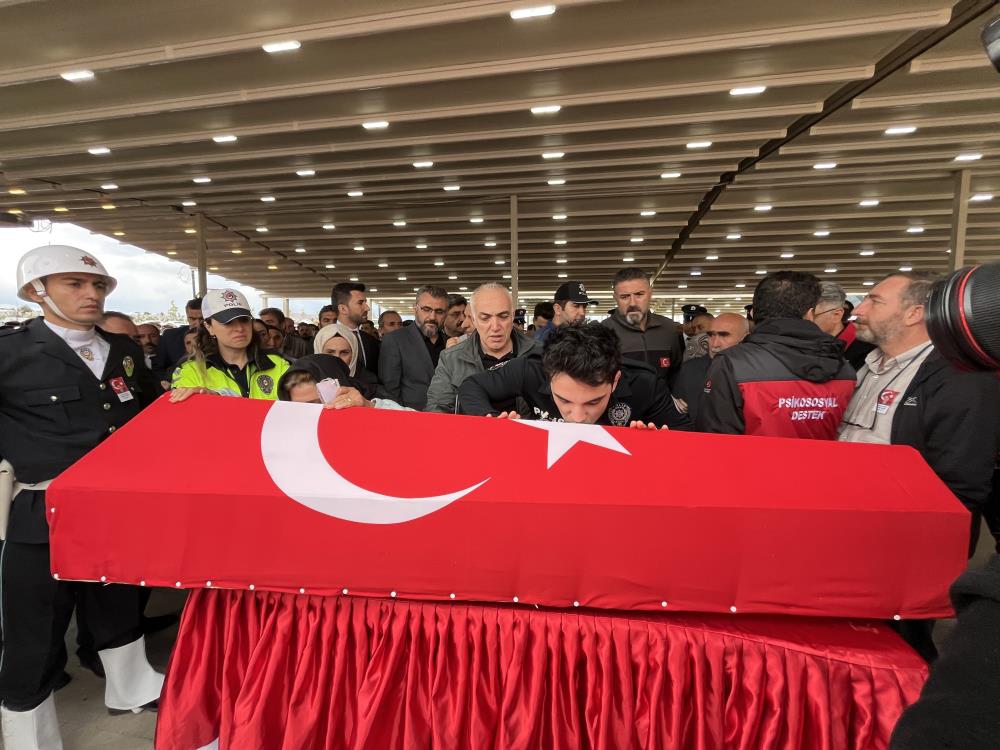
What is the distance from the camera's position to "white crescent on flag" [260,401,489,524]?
134 cm

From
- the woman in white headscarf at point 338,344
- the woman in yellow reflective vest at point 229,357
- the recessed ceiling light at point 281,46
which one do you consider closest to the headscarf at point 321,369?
the woman in yellow reflective vest at point 229,357

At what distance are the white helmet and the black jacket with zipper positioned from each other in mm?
3180

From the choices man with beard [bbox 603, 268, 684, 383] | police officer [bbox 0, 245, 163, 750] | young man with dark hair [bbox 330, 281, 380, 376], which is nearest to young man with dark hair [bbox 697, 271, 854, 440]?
man with beard [bbox 603, 268, 684, 383]

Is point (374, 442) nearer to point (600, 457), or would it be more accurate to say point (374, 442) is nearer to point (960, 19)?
point (600, 457)

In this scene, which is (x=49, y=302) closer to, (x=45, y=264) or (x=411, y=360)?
(x=45, y=264)

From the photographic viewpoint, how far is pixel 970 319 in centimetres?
59

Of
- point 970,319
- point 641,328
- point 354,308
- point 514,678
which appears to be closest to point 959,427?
point 970,319

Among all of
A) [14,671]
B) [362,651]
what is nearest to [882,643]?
[362,651]

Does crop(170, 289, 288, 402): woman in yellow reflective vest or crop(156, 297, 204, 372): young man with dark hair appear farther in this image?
crop(156, 297, 204, 372): young man with dark hair

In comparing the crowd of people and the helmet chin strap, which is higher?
the helmet chin strap

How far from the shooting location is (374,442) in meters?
1.53

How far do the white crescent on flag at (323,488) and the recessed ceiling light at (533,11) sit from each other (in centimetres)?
414

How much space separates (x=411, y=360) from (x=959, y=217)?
32.5ft

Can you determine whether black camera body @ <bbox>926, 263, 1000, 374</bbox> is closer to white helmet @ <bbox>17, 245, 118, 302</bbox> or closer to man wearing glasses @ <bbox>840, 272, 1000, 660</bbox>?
man wearing glasses @ <bbox>840, 272, 1000, 660</bbox>
